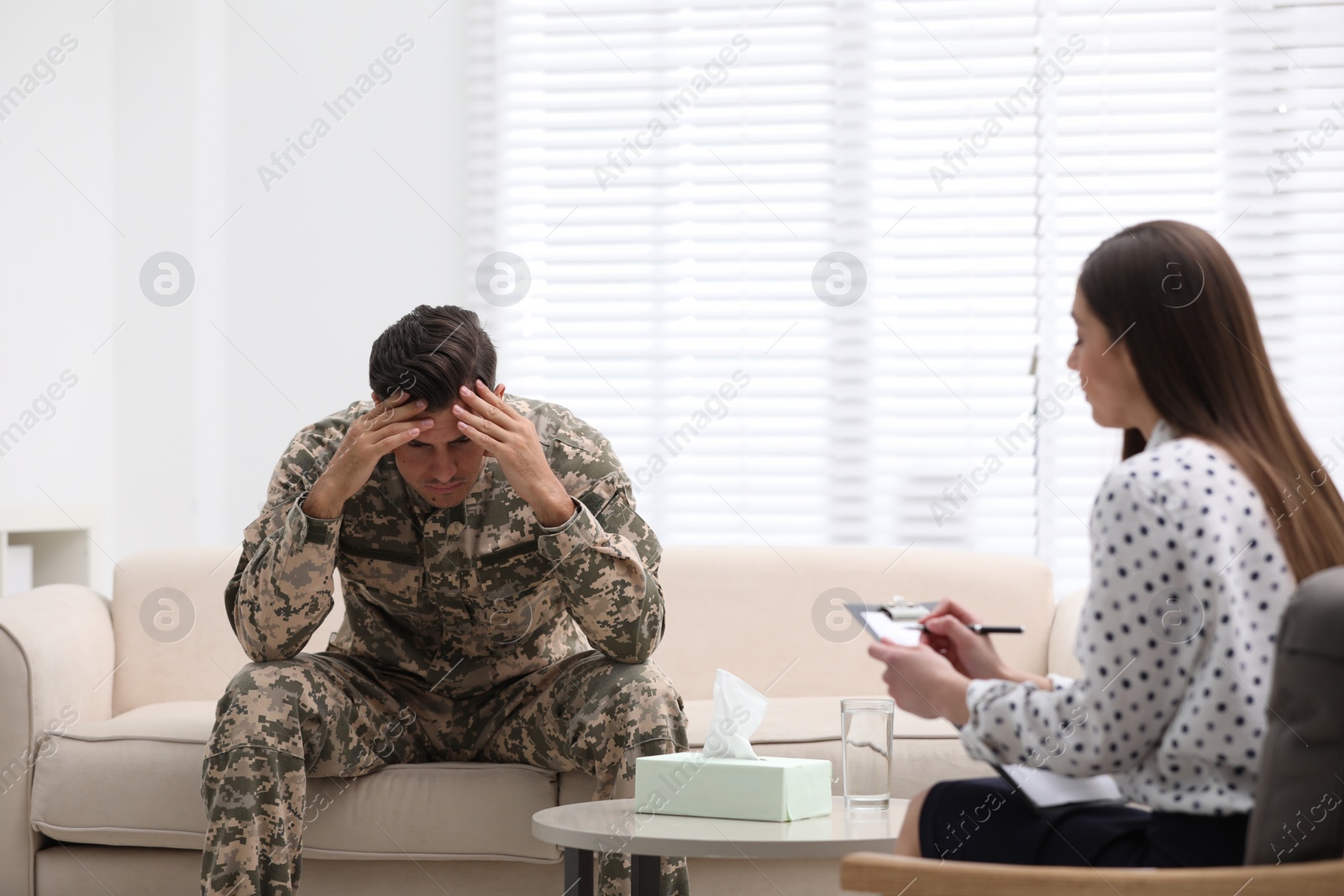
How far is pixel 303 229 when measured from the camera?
322 centimetres

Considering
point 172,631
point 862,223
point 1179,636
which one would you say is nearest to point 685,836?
point 1179,636

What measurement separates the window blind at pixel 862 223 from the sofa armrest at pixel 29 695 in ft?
4.17

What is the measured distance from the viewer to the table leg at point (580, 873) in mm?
1379

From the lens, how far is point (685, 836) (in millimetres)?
1267

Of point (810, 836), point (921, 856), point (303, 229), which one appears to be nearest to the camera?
point (921, 856)

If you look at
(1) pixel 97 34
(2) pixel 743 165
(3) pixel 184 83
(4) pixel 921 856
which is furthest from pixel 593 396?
(4) pixel 921 856

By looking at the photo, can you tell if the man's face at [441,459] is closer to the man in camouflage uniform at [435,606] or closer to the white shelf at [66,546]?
the man in camouflage uniform at [435,606]

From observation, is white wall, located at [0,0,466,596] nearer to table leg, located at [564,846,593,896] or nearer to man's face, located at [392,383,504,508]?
man's face, located at [392,383,504,508]

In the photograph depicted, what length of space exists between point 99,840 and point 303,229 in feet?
5.79

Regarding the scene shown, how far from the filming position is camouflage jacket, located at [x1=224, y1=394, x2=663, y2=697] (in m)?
1.80

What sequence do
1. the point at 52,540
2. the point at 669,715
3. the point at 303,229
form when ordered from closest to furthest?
the point at 669,715, the point at 52,540, the point at 303,229

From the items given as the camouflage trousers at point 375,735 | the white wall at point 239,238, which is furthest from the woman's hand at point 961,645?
the white wall at point 239,238

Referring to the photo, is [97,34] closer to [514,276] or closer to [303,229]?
[303,229]

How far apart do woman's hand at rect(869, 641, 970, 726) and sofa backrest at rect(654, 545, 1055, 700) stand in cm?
127
